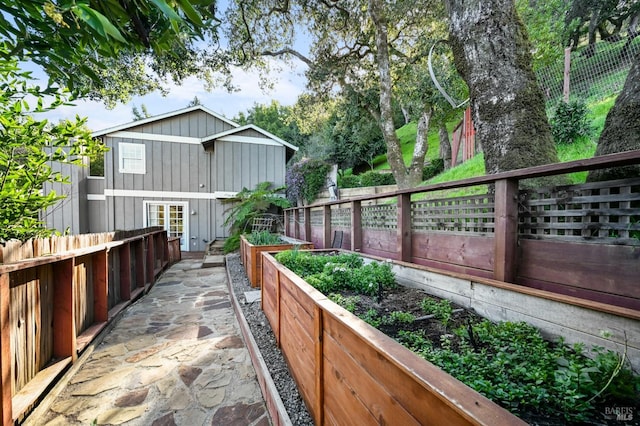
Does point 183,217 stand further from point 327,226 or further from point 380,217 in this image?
point 380,217

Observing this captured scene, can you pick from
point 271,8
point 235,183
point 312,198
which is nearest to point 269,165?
point 235,183

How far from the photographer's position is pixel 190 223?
10766mm

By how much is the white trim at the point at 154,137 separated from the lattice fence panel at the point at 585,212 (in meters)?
11.7

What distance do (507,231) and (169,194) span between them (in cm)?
1146

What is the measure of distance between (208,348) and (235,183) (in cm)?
889

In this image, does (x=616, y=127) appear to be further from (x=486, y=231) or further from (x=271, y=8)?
(x=271, y=8)

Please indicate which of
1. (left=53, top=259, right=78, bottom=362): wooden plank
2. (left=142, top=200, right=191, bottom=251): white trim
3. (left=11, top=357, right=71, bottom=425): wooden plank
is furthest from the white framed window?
(left=11, top=357, right=71, bottom=425): wooden plank

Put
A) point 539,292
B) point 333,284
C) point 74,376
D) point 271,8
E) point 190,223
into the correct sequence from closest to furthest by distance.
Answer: point 539,292, point 74,376, point 333,284, point 271,8, point 190,223

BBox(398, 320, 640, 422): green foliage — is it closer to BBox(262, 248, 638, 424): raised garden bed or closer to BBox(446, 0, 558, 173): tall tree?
BBox(262, 248, 638, 424): raised garden bed

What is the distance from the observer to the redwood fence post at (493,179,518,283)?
185cm

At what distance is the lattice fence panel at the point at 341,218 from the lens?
457cm

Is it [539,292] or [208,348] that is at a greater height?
[539,292]

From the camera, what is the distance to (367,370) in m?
1.05

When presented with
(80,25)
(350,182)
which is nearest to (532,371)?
(80,25)
